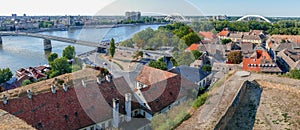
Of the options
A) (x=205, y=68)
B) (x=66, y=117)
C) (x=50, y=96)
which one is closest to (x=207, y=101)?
(x=66, y=117)

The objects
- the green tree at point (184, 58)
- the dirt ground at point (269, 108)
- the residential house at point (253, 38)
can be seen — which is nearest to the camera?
the dirt ground at point (269, 108)

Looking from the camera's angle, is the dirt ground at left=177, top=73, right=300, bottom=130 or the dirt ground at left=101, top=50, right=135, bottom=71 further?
the dirt ground at left=101, top=50, right=135, bottom=71

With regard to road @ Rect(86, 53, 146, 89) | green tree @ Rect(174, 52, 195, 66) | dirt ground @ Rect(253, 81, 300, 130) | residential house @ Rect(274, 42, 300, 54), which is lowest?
road @ Rect(86, 53, 146, 89)

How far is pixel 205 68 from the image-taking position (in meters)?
14.0

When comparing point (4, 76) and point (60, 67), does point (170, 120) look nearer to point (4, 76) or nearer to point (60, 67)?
point (60, 67)

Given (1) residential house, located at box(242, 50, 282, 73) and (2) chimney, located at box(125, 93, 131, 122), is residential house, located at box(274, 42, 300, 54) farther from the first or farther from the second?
(2) chimney, located at box(125, 93, 131, 122)

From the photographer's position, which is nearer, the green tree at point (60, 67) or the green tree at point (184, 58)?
the green tree at point (184, 58)

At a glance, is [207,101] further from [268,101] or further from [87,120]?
[87,120]

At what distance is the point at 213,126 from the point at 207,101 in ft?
5.55

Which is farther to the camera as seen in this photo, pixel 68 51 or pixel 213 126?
pixel 68 51

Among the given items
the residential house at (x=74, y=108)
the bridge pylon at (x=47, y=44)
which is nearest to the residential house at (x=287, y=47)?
the residential house at (x=74, y=108)

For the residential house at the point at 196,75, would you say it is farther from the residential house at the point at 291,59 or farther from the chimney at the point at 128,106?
the residential house at the point at 291,59

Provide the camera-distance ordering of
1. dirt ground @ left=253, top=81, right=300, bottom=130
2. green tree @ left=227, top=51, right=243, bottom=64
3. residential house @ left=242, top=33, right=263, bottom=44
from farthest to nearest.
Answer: residential house @ left=242, top=33, right=263, bottom=44
green tree @ left=227, top=51, right=243, bottom=64
dirt ground @ left=253, top=81, right=300, bottom=130

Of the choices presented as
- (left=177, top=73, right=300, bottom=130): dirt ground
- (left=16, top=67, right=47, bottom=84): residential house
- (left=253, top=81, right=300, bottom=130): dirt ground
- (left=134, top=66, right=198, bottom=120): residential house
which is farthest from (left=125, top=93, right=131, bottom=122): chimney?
(left=16, top=67, right=47, bottom=84): residential house
